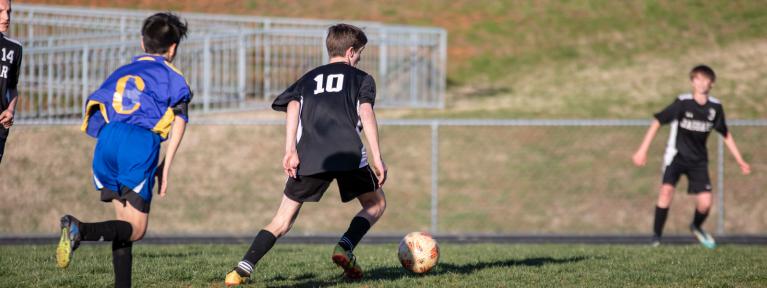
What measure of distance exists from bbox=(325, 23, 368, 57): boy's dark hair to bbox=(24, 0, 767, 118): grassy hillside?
12.9m

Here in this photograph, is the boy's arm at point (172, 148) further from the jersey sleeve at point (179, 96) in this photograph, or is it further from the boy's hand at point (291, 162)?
the boy's hand at point (291, 162)

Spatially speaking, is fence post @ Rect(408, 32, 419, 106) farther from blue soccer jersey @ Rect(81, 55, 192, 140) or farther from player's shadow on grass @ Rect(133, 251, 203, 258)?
blue soccer jersey @ Rect(81, 55, 192, 140)

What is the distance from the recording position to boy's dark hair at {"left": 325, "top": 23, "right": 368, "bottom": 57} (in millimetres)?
6934

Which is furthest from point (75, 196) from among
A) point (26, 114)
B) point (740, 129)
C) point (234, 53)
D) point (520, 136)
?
point (740, 129)

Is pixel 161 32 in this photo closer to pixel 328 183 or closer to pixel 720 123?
pixel 328 183

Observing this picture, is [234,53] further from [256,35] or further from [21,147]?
[21,147]

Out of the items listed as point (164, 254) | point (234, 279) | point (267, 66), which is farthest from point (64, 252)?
point (267, 66)

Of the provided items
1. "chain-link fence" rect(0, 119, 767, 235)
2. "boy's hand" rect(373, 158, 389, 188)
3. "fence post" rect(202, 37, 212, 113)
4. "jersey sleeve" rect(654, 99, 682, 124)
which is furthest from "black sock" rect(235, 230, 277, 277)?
"fence post" rect(202, 37, 212, 113)

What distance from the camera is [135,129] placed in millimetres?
5898

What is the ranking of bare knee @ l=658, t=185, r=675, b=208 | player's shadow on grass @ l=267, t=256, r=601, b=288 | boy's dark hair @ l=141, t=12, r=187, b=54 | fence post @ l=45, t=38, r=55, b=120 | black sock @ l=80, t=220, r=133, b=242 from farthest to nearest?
fence post @ l=45, t=38, r=55, b=120 < bare knee @ l=658, t=185, r=675, b=208 < player's shadow on grass @ l=267, t=256, r=601, b=288 < boy's dark hair @ l=141, t=12, r=187, b=54 < black sock @ l=80, t=220, r=133, b=242

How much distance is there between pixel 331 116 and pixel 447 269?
2.19 meters

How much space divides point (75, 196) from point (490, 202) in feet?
21.1

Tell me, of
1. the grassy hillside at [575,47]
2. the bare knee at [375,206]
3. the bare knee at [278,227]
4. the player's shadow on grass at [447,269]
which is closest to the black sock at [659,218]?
the player's shadow on grass at [447,269]

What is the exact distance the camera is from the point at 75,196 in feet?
49.8
